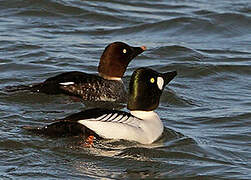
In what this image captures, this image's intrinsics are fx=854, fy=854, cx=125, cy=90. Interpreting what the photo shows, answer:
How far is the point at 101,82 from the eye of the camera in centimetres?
1305

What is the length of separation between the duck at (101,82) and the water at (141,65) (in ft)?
0.56

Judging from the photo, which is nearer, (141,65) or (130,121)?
(130,121)

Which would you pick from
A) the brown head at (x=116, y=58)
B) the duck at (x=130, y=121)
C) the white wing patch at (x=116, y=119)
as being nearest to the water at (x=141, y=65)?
the duck at (x=130, y=121)

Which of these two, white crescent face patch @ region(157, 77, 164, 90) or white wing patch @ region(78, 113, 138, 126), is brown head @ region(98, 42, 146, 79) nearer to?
white crescent face patch @ region(157, 77, 164, 90)

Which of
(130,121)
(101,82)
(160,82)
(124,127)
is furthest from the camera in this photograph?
(101,82)

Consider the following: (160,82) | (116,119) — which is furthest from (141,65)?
(116,119)

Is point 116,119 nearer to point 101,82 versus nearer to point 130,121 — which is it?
point 130,121

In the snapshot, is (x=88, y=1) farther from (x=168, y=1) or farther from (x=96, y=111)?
(x=96, y=111)

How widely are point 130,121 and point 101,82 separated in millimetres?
2834

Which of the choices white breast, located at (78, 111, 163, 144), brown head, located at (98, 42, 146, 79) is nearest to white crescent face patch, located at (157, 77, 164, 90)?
white breast, located at (78, 111, 163, 144)

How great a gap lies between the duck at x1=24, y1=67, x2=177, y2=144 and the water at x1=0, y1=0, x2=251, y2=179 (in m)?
0.11

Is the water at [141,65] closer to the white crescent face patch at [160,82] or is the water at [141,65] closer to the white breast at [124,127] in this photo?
the white breast at [124,127]

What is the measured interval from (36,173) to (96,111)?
1472 mm

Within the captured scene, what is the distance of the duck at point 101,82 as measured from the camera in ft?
41.3
